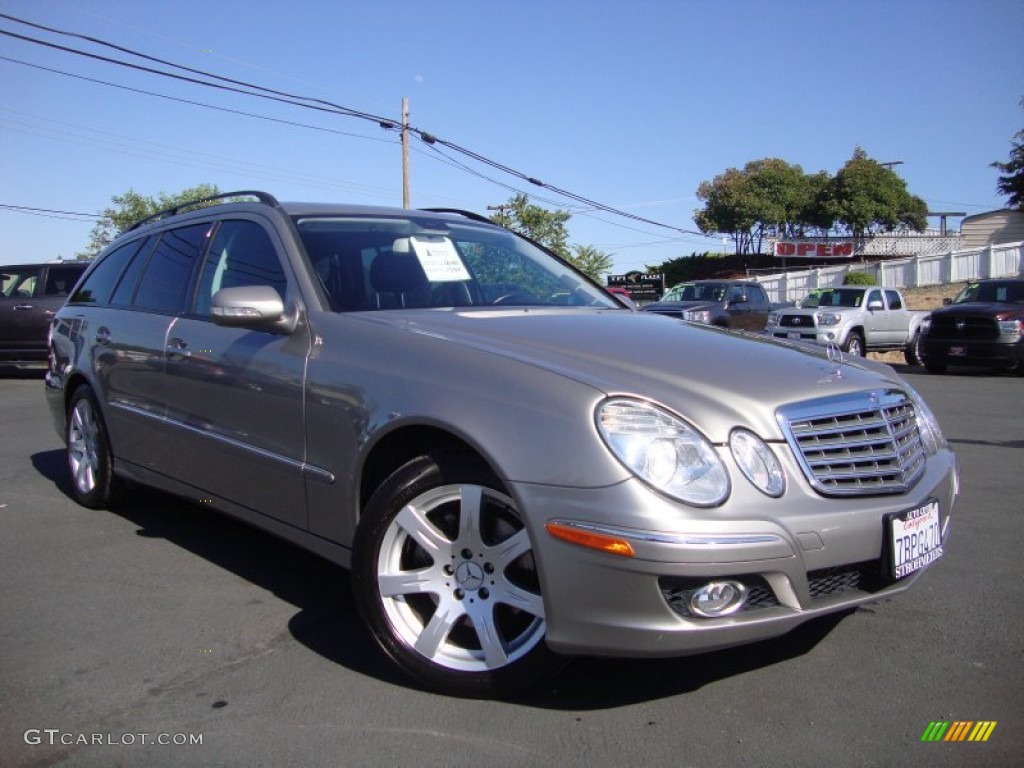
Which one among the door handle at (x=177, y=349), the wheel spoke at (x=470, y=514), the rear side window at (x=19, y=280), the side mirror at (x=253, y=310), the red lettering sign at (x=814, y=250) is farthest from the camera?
the red lettering sign at (x=814, y=250)

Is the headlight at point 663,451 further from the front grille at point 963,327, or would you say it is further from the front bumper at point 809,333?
the front bumper at point 809,333

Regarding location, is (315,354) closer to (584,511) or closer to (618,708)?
(584,511)

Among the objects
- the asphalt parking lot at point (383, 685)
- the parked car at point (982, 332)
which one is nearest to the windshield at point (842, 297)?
the parked car at point (982, 332)

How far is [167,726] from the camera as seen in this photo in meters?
2.89

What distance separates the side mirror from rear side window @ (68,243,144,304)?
6.73 ft

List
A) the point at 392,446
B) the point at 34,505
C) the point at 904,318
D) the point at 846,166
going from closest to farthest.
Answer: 1. the point at 392,446
2. the point at 34,505
3. the point at 904,318
4. the point at 846,166

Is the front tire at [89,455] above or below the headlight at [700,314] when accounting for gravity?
below

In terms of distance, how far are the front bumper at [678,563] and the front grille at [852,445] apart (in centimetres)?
10

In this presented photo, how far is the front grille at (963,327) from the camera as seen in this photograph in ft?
51.1

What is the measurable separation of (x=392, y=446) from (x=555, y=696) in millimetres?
1012

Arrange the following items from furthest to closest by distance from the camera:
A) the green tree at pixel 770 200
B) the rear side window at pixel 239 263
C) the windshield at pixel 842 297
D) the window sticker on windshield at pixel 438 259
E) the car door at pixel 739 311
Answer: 1. the green tree at pixel 770 200
2. the windshield at pixel 842 297
3. the car door at pixel 739 311
4. the window sticker on windshield at pixel 438 259
5. the rear side window at pixel 239 263

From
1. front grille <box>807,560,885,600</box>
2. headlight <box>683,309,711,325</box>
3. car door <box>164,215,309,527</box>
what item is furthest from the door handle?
headlight <box>683,309,711,325</box>

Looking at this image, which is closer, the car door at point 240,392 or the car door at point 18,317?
the car door at point 240,392

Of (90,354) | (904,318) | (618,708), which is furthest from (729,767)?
(904,318)
